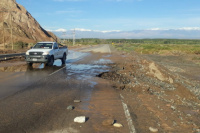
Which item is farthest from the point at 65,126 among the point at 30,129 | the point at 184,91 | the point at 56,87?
the point at 184,91

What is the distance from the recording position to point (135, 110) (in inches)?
273

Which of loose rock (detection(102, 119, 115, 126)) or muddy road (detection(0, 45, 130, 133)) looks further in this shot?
loose rock (detection(102, 119, 115, 126))

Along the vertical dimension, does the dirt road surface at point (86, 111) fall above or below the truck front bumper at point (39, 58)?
below

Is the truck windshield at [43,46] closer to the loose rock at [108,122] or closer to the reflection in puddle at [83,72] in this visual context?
the reflection in puddle at [83,72]

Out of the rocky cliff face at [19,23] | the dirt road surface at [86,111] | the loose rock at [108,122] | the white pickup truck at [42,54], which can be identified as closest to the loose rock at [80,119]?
the dirt road surface at [86,111]

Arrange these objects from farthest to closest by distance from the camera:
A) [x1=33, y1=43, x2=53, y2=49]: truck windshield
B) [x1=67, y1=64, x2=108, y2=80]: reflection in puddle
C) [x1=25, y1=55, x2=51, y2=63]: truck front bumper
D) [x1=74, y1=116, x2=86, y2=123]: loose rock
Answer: [x1=33, y1=43, x2=53, y2=49]: truck windshield
[x1=25, y1=55, x2=51, y2=63]: truck front bumper
[x1=67, y1=64, x2=108, y2=80]: reflection in puddle
[x1=74, y1=116, x2=86, y2=123]: loose rock

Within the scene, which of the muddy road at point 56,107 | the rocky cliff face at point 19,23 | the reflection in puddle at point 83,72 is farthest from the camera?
the rocky cliff face at point 19,23

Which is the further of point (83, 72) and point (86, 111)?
point (83, 72)

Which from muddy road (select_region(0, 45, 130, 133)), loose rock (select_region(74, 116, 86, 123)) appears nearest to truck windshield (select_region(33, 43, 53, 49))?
muddy road (select_region(0, 45, 130, 133))

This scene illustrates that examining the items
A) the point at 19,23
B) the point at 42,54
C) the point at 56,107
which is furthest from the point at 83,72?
the point at 19,23

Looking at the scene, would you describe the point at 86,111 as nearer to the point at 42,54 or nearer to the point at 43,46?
the point at 42,54

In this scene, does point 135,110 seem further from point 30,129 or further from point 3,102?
point 3,102

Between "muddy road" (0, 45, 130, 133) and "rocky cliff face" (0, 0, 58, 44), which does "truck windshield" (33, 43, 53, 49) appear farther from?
"rocky cliff face" (0, 0, 58, 44)

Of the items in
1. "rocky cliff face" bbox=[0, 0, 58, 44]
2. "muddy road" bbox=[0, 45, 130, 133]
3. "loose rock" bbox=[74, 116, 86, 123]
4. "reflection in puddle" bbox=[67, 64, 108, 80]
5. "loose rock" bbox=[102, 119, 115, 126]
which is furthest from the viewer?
"rocky cliff face" bbox=[0, 0, 58, 44]
